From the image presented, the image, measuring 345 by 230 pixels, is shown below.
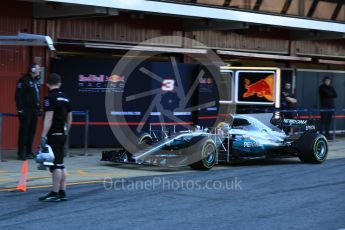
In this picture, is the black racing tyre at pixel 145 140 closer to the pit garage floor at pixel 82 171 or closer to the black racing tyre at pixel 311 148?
the pit garage floor at pixel 82 171

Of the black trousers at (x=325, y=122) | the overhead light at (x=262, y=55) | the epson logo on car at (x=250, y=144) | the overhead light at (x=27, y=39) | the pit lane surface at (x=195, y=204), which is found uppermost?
the overhead light at (x=262, y=55)

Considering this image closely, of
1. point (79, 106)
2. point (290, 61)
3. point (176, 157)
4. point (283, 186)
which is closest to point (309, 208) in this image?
point (283, 186)

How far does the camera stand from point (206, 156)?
11.6 m

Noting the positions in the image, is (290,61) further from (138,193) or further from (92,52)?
(138,193)

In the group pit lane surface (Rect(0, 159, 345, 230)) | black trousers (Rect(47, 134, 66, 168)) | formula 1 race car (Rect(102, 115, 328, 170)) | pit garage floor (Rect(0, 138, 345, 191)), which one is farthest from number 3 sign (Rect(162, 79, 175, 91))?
black trousers (Rect(47, 134, 66, 168))

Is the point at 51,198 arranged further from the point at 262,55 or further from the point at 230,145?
the point at 262,55

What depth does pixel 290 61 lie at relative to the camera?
20.9 meters

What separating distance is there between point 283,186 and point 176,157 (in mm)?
2263

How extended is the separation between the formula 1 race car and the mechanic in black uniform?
195 cm

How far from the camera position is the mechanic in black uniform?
13.0 m

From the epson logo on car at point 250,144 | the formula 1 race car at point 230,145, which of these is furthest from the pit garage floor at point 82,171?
the epson logo on car at point 250,144

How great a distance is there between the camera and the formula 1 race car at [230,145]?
38.0 ft

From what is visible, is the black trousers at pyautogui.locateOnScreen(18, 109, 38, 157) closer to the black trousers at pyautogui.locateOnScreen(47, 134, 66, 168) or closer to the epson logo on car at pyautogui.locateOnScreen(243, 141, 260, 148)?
the epson logo on car at pyautogui.locateOnScreen(243, 141, 260, 148)

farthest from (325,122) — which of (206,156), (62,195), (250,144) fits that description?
(62,195)
